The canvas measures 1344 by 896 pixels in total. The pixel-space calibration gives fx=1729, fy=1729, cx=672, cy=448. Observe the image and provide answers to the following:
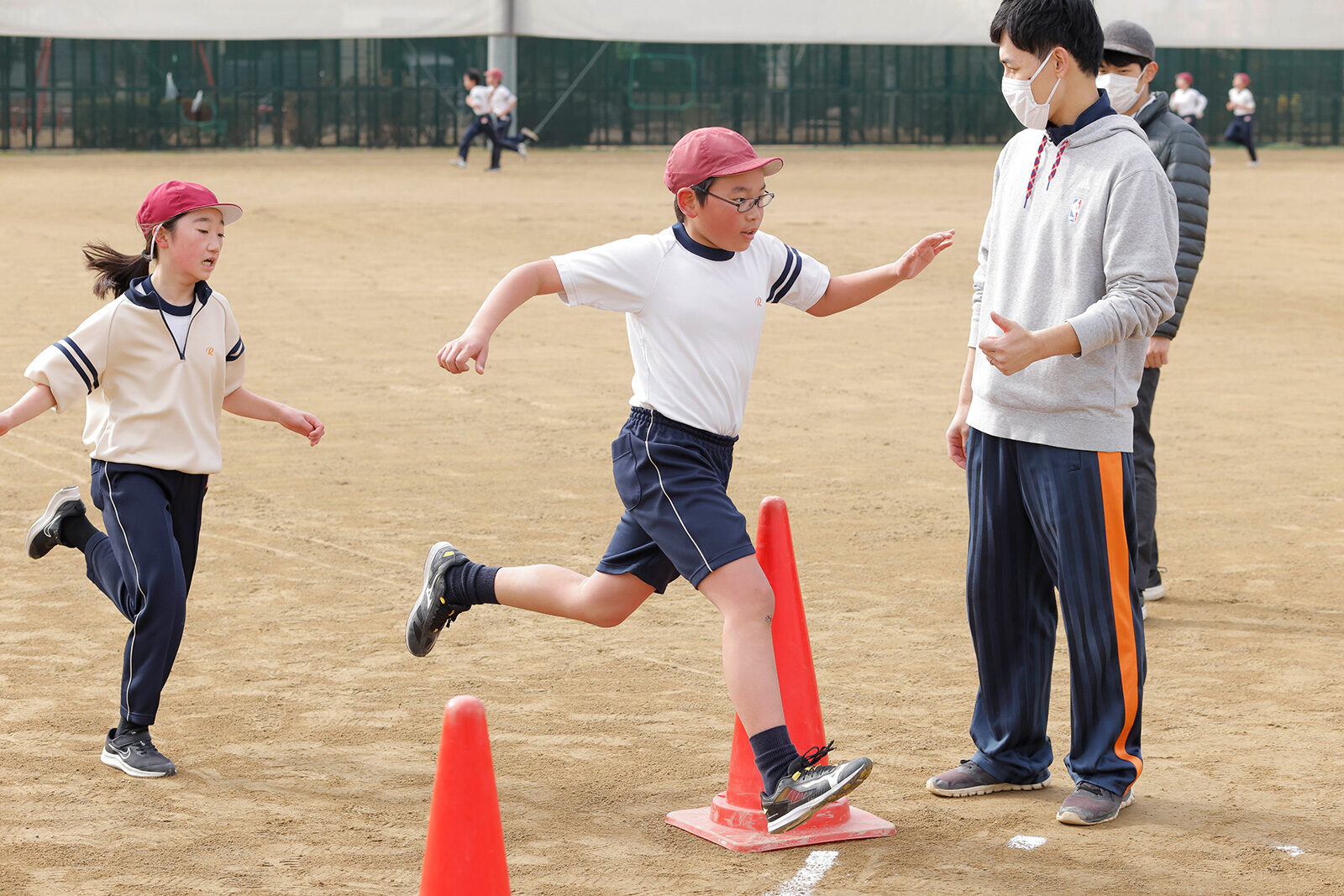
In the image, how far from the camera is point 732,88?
38.8m

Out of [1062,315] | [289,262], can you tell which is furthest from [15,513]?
[289,262]

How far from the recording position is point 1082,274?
4.33 meters

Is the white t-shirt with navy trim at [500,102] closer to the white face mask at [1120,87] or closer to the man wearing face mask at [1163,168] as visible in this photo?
the man wearing face mask at [1163,168]

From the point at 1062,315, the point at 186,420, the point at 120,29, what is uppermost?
the point at 120,29

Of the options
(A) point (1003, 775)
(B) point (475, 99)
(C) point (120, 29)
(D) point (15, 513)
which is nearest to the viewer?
(A) point (1003, 775)

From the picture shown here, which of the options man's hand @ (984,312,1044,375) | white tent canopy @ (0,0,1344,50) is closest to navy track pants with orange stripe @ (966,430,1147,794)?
man's hand @ (984,312,1044,375)

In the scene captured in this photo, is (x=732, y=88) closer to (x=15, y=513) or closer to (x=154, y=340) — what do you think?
(x=15, y=513)

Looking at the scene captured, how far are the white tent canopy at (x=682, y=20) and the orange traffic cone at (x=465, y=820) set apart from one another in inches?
1322

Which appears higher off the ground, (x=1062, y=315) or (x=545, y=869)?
(x=1062, y=315)

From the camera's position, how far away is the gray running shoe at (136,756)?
15.6 feet

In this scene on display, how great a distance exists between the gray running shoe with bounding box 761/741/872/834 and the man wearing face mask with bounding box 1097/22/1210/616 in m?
1.94

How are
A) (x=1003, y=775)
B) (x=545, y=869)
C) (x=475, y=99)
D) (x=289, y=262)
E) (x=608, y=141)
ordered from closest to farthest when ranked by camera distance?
(x=545, y=869)
(x=1003, y=775)
(x=289, y=262)
(x=475, y=99)
(x=608, y=141)

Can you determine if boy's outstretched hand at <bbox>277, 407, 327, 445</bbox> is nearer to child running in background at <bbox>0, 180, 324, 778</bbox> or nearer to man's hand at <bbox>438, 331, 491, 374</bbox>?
child running in background at <bbox>0, 180, 324, 778</bbox>

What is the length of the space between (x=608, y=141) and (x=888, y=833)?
115 feet
